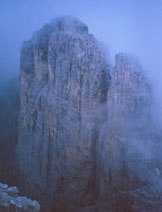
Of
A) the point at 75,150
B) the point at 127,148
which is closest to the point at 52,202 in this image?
the point at 75,150

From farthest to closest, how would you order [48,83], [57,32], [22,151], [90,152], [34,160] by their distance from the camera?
[22,151] < [34,160] < [48,83] < [57,32] < [90,152]

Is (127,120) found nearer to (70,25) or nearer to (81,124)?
(81,124)

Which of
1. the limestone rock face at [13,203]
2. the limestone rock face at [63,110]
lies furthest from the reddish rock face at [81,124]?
the limestone rock face at [13,203]

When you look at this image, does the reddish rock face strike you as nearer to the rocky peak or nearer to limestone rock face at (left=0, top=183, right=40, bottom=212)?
the rocky peak

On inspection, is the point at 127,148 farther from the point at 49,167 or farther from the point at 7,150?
the point at 7,150

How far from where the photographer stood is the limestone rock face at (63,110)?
5.32 metres

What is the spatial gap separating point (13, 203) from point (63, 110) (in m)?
3.19

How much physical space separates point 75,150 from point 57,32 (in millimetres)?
3521

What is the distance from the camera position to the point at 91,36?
561 cm

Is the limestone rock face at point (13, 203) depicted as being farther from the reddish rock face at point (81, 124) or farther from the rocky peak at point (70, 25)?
the rocky peak at point (70, 25)

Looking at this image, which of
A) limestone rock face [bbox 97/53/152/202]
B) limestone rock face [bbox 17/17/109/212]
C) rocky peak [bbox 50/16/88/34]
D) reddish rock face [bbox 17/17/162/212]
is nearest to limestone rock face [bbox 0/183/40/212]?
reddish rock face [bbox 17/17/162/212]

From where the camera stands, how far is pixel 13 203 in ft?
9.84

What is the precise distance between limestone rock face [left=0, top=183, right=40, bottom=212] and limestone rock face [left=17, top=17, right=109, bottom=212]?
251 centimetres

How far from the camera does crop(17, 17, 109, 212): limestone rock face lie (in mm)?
5320
